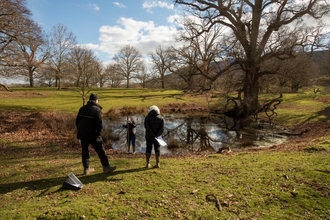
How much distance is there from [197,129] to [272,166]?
1244 cm

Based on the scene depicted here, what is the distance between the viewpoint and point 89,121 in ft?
21.6

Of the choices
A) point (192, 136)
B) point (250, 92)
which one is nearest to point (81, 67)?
point (192, 136)

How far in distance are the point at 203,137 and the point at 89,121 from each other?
1179 cm

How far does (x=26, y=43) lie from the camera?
1609 centimetres

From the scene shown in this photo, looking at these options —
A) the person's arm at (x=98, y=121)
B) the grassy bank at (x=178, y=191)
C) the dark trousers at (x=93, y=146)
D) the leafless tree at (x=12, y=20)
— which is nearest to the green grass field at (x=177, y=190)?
the grassy bank at (x=178, y=191)

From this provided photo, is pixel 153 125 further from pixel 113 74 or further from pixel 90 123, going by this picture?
pixel 113 74

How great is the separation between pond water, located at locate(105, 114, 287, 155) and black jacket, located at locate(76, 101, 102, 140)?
6.61 m

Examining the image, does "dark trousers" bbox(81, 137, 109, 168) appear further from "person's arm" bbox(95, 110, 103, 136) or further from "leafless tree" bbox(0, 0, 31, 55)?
"leafless tree" bbox(0, 0, 31, 55)

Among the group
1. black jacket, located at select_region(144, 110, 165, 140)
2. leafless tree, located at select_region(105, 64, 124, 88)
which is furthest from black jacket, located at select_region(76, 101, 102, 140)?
leafless tree, located at select_region(105, 64, 124, 88)

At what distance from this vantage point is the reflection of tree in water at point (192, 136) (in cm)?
1450

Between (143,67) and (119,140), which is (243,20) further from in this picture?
(143,67)

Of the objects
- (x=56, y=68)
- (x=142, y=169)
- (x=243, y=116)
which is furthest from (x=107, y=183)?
(x=56, y=68)

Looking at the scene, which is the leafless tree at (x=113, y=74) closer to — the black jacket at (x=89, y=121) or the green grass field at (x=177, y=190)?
the green grass field at (x=177, y=190)

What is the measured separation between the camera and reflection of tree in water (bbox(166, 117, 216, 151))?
14.5 m
